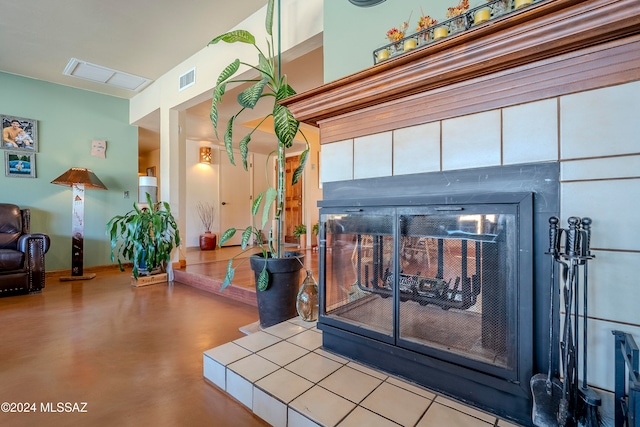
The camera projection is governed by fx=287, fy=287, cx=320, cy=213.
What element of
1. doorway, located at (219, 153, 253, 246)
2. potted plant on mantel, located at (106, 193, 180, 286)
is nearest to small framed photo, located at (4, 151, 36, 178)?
potted plant on mantel, located at (106, 193, 180, 286)

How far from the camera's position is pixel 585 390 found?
0.82 meters

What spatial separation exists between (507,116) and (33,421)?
2122 mm

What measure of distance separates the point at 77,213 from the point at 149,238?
4.02ft

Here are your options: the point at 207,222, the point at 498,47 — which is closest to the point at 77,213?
the point at 207,222

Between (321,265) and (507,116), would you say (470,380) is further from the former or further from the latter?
(507,116)

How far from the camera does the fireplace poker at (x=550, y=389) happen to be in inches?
31.6

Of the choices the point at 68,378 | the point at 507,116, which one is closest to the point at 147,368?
the point at 68,378

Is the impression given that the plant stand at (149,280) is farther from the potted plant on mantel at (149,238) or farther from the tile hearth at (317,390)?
the tile hearth at (317,390)

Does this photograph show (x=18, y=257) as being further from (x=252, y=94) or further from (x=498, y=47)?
(x=498, y=47)

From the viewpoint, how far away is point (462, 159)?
107cm

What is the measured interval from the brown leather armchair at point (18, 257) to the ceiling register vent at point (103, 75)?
176 cm

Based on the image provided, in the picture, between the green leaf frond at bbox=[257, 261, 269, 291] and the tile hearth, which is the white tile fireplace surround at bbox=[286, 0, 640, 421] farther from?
the green leaf frond at bbox=[257, 261, 269, 291]

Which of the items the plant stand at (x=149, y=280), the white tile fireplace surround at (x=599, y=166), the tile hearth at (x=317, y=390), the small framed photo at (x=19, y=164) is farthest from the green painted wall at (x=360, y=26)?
the small framed photo at (x=19, y=164)

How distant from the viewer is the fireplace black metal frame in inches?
35.8
